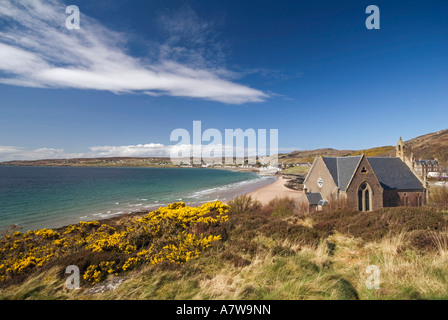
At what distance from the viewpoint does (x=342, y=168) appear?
1092 inches

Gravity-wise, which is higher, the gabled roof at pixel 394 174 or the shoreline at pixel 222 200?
the gabled roof at pixel 394 174

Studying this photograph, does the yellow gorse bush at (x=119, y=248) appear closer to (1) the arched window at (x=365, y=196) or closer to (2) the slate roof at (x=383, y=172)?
(2) the slate roof at (x=383, y=172)

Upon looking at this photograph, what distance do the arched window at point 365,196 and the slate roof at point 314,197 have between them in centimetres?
468

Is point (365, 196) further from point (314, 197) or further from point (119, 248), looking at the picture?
point (119, 248)

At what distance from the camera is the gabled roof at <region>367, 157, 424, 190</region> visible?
27234mm

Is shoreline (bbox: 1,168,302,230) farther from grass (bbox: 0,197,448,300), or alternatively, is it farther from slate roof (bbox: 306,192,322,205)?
grass (bbox: 0,197,448,300)

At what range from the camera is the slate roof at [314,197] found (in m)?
27.2

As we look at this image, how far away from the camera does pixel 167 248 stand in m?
8.04

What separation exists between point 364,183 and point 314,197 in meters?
6.10

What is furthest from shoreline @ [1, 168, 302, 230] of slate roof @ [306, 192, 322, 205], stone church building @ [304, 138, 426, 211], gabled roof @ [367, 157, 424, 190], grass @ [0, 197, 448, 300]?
grass @ [0, 197, 448, 300]

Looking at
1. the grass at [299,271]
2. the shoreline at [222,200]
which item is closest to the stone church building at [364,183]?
the shoreline at [222,200]

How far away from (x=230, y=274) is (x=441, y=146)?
158 metres

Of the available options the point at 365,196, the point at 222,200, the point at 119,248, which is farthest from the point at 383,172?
the point at 119,248
